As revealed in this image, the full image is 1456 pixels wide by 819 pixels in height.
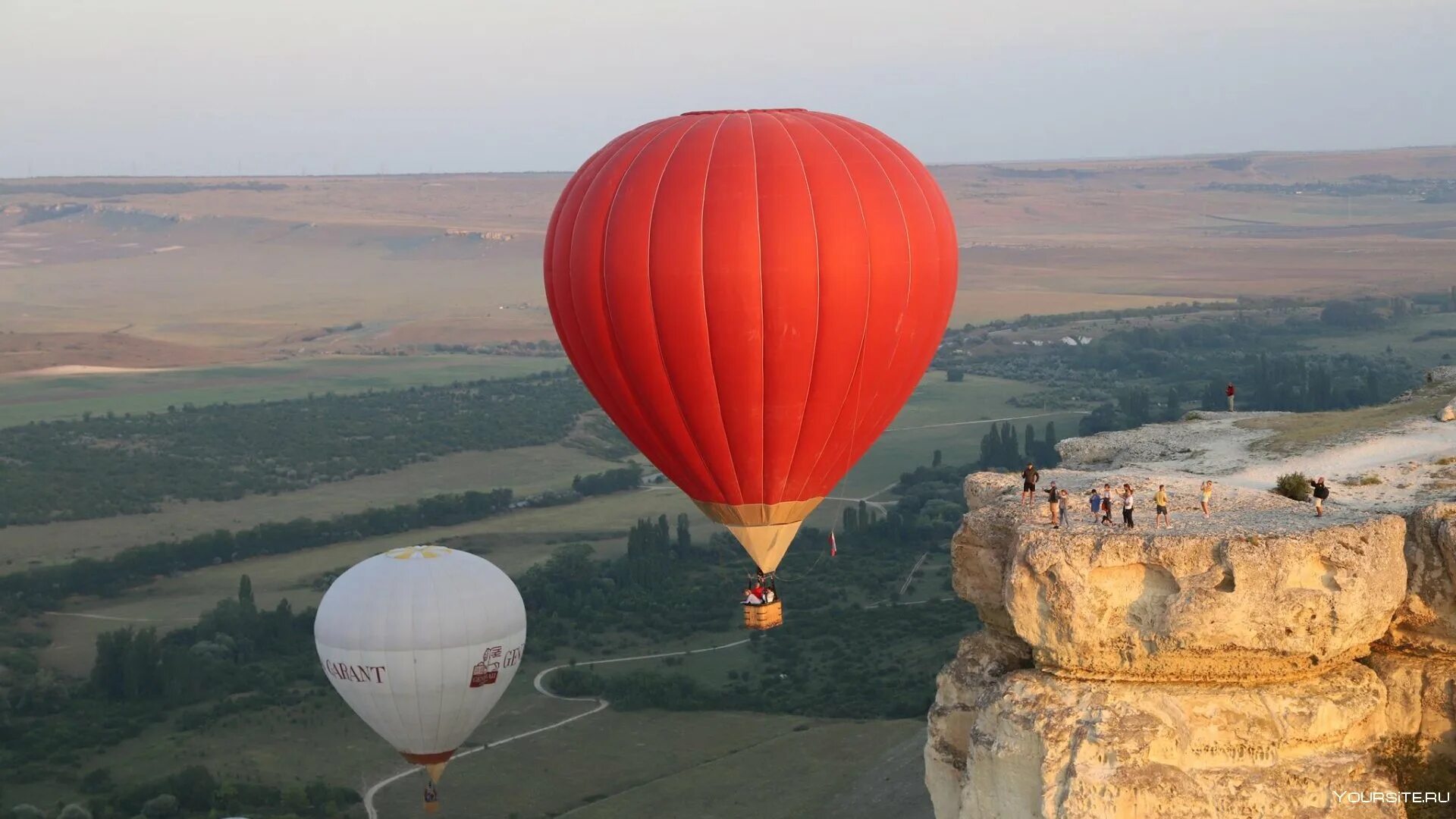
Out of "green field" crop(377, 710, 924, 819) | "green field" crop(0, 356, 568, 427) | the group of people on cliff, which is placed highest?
the group of people on cliff

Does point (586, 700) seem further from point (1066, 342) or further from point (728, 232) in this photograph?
point (1066, 342)

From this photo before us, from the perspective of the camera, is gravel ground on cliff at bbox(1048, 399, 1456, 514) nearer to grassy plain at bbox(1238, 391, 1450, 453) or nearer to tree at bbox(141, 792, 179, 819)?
grassy plain at bbox(1238, 391, 1450, 453)

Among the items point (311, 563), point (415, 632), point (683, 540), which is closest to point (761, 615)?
→ point (415, 632)

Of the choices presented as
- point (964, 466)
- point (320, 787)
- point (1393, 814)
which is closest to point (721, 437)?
point (1393, 814)

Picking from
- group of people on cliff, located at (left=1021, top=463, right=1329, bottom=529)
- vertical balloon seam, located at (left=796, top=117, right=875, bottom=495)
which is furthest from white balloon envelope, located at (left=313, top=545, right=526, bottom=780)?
group of people on cliff, located at (left=1021, top=463, right=1329, bottom=529)

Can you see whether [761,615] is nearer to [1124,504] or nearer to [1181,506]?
[1181,506]

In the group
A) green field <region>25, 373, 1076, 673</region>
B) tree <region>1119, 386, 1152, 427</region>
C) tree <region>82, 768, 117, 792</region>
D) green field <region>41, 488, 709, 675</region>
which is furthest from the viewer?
tree <region>1119, 386, 1152, 427</region>
